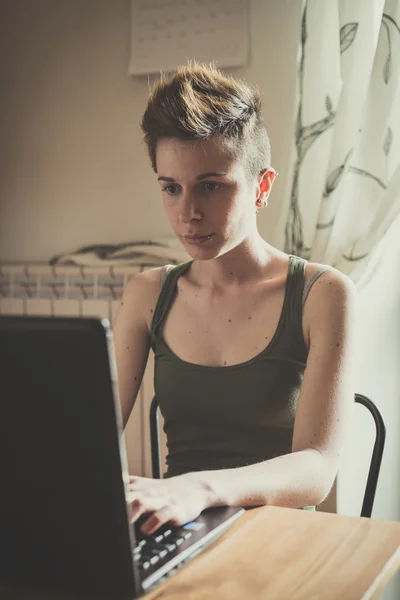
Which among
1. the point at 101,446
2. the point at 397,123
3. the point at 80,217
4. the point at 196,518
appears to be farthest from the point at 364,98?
the point at 101,446

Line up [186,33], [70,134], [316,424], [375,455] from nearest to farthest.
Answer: [316,424] → [375,455] → [186,33] → [70,134]

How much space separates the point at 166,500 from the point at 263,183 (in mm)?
714

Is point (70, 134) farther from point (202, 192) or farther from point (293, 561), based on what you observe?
point (293, 561)

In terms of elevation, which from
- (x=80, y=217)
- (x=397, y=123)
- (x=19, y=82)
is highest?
(x=19, y=82)

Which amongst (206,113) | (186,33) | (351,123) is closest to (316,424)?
(206,113)

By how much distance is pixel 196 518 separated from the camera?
3.06 ft

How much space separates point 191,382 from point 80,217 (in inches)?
46.1

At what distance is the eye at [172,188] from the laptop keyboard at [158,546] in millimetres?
630

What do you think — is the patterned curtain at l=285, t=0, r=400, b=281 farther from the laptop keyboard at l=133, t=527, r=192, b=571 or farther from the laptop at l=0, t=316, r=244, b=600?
the laptop at l=0, t=316, r=244, b=600

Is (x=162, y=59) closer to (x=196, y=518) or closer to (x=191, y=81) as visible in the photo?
(x=191, y=81)

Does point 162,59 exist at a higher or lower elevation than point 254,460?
higher

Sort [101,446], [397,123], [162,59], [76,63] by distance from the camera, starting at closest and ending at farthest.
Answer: [101,446], [397,123], [162,59], [76,63]

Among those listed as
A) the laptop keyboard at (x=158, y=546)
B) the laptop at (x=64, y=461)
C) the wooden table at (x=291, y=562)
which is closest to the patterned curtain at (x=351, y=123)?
the wooden table at (x=291, y=562)

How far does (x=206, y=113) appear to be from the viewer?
51.6 inches
